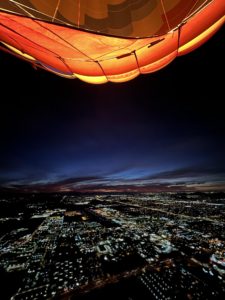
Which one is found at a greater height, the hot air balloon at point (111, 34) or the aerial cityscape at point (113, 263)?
the hot air balloon at point (111, 34)

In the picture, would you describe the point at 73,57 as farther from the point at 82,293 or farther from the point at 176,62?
the point at 82,293

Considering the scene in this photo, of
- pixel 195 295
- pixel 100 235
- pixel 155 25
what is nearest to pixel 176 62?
pixel 155 25

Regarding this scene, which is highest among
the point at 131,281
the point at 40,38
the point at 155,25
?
the point at 155,25

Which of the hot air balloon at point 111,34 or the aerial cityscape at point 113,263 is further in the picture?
the aerial cityscape at point 113,263

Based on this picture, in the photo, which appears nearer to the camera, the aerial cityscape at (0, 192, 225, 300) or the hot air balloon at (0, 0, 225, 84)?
the hot air balloon at (0, 0, 225, 84)

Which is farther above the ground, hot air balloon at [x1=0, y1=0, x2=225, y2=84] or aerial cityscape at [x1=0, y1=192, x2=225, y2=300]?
hot air balloon at [x1=0, y1=0, x2=225, y2=84]

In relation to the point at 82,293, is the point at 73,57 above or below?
above

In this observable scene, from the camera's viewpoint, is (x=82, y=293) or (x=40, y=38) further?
(x=82, y=293)

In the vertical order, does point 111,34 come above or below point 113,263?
above
